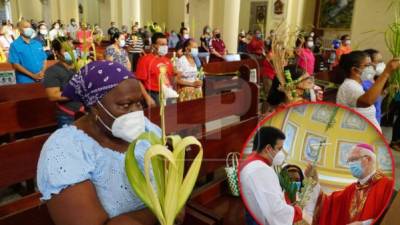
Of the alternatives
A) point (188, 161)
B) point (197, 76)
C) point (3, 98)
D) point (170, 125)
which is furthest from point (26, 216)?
point (197, 76)

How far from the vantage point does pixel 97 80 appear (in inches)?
46.4

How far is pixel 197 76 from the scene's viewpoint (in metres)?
4.56

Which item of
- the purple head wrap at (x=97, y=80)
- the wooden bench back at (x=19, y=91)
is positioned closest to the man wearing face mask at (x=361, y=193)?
the purple head wrap at (x=97, y=80)

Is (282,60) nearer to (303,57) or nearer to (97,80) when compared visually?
(303,57)

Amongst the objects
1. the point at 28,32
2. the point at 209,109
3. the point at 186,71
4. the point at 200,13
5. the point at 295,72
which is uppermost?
the point at 200,13

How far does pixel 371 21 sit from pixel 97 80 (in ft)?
36.9

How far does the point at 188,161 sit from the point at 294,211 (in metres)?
0.59

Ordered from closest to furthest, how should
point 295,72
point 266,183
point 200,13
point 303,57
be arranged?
point 266,183, point 295,72, point 303,57, point 200,13

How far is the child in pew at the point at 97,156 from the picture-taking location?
1.06 meters

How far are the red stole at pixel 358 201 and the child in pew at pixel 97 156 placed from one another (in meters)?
0.59

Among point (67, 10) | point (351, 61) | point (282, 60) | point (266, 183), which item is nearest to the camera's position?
point (266, 183)

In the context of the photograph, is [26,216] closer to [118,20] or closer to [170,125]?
[170,125]

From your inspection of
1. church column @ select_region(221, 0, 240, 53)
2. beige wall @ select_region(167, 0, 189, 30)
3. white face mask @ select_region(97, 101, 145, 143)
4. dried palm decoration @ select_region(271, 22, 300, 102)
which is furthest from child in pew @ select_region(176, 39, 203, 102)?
beige wall @ select_region(167, 0, 189, 30)

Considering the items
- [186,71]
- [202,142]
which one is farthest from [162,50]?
[202,142]
